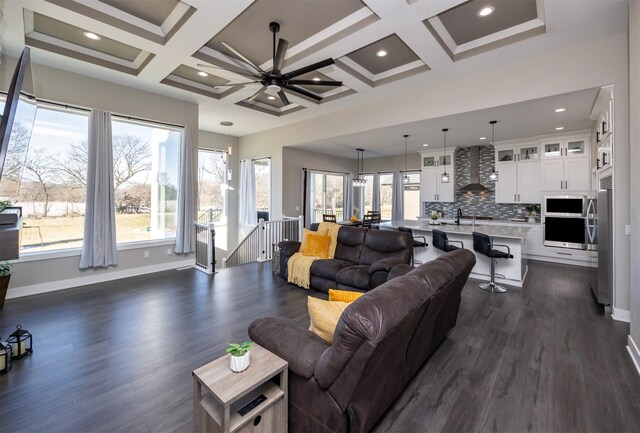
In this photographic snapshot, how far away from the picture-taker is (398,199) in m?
9.57

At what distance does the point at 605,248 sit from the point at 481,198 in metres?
4.48

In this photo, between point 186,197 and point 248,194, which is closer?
point 186,197

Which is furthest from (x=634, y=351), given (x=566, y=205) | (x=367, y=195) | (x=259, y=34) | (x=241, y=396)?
(x=367, y=195)

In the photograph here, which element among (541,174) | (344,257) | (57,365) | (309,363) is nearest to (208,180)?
(344,257)

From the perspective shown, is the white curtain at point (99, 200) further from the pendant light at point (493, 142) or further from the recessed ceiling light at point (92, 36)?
the pendant light at point (493, 142)

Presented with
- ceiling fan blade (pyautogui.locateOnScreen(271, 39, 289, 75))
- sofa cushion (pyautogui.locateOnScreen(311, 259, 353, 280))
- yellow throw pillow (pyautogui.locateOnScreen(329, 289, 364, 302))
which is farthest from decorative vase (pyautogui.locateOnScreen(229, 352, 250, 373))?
ceiling fan blade (pyautogui.locateOnScreen(271, 39, 289, 75))

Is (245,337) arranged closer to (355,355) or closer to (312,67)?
(355,355)

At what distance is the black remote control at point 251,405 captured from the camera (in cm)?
139

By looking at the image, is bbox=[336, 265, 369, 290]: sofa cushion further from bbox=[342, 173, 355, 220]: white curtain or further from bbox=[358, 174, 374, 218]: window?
bbox=[358, 174, 374, 218]: window

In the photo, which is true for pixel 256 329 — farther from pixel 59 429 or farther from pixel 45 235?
pixel 45 235

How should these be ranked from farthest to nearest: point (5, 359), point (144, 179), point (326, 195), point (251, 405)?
point (326, 195)
point (144, 179)
point (5, 359)
point (251, 405)

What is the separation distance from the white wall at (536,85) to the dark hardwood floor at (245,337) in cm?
138

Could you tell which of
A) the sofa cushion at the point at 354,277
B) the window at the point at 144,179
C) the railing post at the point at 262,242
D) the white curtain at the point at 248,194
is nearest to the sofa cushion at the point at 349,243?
the sofa cushion at the point at 354,277

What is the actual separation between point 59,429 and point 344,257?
364 centimetres
